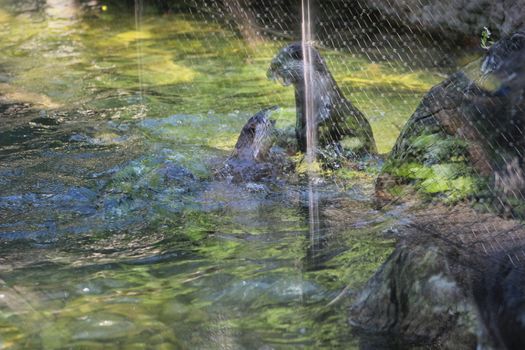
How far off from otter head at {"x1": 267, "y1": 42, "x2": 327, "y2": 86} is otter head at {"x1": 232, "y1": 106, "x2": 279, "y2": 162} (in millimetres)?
422

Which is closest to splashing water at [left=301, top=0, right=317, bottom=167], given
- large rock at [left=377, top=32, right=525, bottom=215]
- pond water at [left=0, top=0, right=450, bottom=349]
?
pond water at [left=0, top=0, right=450, bottom=349]

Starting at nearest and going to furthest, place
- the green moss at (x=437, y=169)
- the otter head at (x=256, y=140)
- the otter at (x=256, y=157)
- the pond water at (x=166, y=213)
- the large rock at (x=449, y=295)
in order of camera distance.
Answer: the large rock at (x=449, y=295)
the pond water at (x=166, y=213)
the green moss at (x=437, y=169)
the otter at (x=256, y=157)
the otter head at (x=256, y=140)

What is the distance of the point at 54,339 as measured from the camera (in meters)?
3.35

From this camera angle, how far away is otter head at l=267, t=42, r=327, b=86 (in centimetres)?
641

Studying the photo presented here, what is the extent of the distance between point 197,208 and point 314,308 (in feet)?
6.22

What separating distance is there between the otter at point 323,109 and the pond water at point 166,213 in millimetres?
426

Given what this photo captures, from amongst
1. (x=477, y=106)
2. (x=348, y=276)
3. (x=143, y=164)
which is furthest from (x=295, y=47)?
(x=348, y=276)

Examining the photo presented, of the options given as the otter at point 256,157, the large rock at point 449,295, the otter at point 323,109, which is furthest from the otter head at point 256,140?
the large rock at point 449,295

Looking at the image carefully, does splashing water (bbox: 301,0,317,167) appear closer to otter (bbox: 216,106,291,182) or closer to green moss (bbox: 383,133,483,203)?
otter (bbox: 216,106,291,182)

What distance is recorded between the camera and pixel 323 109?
20.7ft

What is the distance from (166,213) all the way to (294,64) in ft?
6.92

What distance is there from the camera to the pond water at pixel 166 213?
3.52 metres

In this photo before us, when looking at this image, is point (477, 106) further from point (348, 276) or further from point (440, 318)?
point (440, 318)

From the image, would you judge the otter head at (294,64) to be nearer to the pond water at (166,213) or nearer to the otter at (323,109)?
the otter at (323,109)
